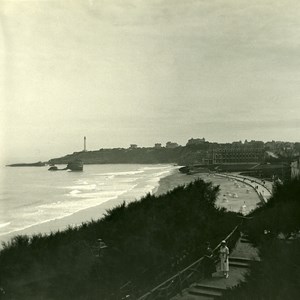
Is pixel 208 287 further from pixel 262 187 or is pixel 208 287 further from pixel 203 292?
pixel 262 187

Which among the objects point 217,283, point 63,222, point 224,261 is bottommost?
point 63,222

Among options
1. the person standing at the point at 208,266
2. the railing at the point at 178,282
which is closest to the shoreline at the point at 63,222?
the person standing at the point at 208,266

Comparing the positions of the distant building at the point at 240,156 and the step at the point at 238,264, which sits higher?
the distant building at the point at 240,156

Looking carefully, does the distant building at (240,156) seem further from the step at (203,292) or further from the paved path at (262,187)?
the step at (203,292)

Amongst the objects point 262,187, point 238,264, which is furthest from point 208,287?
point 262,187

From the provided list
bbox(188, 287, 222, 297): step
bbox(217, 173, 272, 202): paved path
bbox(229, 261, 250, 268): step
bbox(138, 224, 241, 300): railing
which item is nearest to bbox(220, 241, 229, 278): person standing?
bbox(138, 224, 241, 300): railing

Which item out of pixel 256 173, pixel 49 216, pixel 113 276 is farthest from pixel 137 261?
pixel 256 173

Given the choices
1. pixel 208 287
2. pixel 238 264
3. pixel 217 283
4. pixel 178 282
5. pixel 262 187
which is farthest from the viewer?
pixel 262 187

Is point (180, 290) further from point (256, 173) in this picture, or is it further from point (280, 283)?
point (256, 173)
